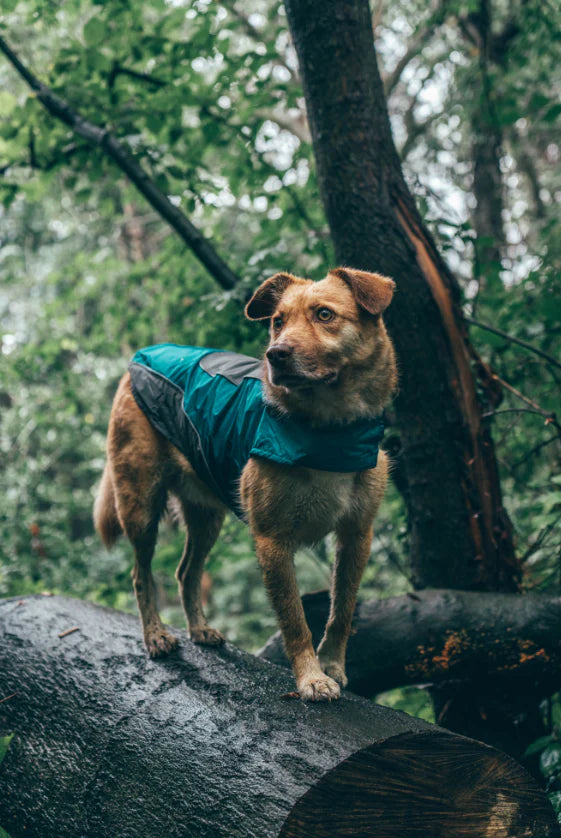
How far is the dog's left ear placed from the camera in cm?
263

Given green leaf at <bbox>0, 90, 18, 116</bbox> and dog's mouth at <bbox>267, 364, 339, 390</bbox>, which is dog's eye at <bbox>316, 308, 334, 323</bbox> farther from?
green leaf at <bbox>0, 90, 18, 116</bbox>

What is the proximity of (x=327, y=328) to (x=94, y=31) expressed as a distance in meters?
2.81

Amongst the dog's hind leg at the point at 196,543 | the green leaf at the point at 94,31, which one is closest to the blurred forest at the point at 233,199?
the green leaf at the point at 94,31

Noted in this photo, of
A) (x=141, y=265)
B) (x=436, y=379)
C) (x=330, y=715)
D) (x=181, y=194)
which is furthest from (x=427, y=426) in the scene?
(x=141, y=265)

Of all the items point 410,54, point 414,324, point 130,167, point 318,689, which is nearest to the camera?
point 318,689

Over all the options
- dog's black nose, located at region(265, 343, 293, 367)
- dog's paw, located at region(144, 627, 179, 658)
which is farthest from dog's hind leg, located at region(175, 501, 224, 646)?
dog's black nose, located at region(265, 343, 293, 367)

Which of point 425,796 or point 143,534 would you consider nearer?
point 425,796

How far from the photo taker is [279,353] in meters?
2.41

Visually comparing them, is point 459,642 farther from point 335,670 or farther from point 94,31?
point 94,31

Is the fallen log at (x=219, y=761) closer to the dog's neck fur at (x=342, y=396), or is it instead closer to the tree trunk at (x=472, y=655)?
the tree trunk at (x=472, y=655)

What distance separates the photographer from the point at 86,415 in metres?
10.1

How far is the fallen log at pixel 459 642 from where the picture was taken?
9.77 feet

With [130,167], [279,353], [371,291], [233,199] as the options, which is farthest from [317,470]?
[233,199]

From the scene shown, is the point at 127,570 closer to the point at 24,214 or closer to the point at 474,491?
the point at 474,491
